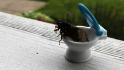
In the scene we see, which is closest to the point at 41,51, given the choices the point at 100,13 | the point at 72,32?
the point at 72,32

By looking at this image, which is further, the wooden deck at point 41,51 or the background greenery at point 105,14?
the background greenery at point 105,14

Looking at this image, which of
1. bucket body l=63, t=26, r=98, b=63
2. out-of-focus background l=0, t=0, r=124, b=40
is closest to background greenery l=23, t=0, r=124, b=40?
out-of-focus background l=0, t=0, r=124, b=40

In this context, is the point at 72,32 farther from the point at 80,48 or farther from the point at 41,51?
the point at 41,51

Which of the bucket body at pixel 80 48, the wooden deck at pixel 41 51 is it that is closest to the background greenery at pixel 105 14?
the wooden deck at pixel 41 51

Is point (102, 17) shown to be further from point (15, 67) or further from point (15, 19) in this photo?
point (15, 67)

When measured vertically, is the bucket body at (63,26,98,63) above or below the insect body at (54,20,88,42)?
below

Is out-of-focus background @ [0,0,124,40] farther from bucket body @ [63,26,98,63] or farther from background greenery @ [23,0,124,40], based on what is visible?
bucket body @ [63,26,98,63]

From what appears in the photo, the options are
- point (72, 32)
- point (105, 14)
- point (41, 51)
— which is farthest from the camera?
point (105, 14)

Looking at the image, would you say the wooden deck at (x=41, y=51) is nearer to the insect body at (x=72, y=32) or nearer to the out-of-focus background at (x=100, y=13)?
the insect body at (x=72, y=32)

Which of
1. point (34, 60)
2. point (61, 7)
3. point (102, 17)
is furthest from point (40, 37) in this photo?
point (61, 7)
